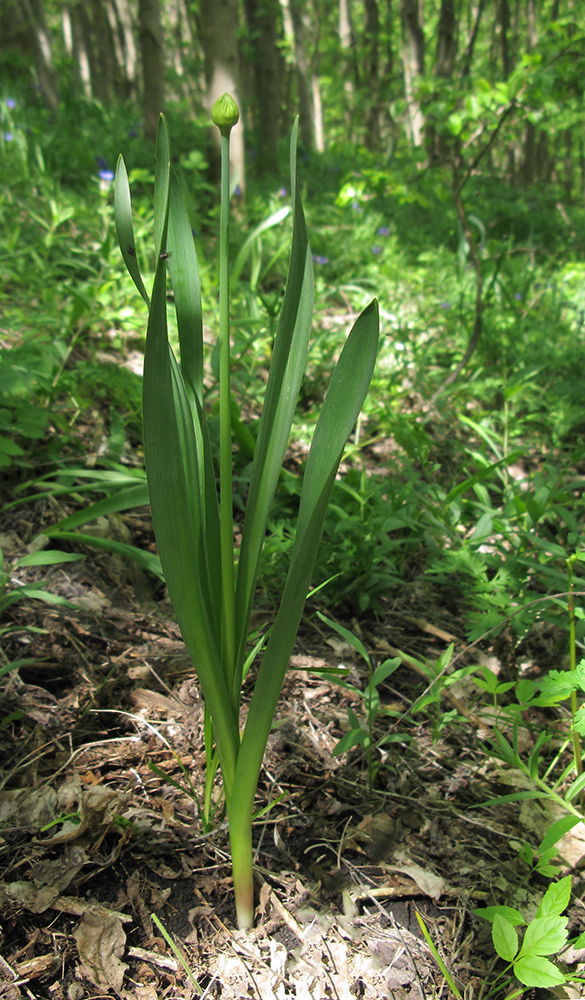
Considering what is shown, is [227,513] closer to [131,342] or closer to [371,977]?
[371,977]

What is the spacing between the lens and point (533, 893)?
36.3 inches

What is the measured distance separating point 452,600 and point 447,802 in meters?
0.55

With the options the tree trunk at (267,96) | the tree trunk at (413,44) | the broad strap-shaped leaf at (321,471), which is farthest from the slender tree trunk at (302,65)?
the broad strap-shaped leaf at (321,471)

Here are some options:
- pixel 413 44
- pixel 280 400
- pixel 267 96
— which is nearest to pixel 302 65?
pixel 267 96

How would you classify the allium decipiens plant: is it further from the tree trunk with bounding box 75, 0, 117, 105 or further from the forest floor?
the tree trunk with bounding box 75, 0, 117, 105

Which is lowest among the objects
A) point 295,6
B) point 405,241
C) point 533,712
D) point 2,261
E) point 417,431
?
point 533,712

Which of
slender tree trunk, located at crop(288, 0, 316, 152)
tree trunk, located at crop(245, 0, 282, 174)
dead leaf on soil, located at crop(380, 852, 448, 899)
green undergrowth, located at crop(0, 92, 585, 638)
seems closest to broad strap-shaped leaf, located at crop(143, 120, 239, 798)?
dead leaf on soil, located at crop(380, 852, 448, 899)

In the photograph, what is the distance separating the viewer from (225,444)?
786mm

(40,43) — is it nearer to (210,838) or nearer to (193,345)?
(193,345)

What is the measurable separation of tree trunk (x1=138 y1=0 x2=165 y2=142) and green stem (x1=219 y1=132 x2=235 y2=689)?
13.5ft

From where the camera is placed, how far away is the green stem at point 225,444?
743mm

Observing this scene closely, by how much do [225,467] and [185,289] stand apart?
9.1 inches

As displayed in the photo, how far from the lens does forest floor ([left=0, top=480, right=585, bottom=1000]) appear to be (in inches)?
31.4

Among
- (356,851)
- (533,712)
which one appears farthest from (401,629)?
(356,851)
